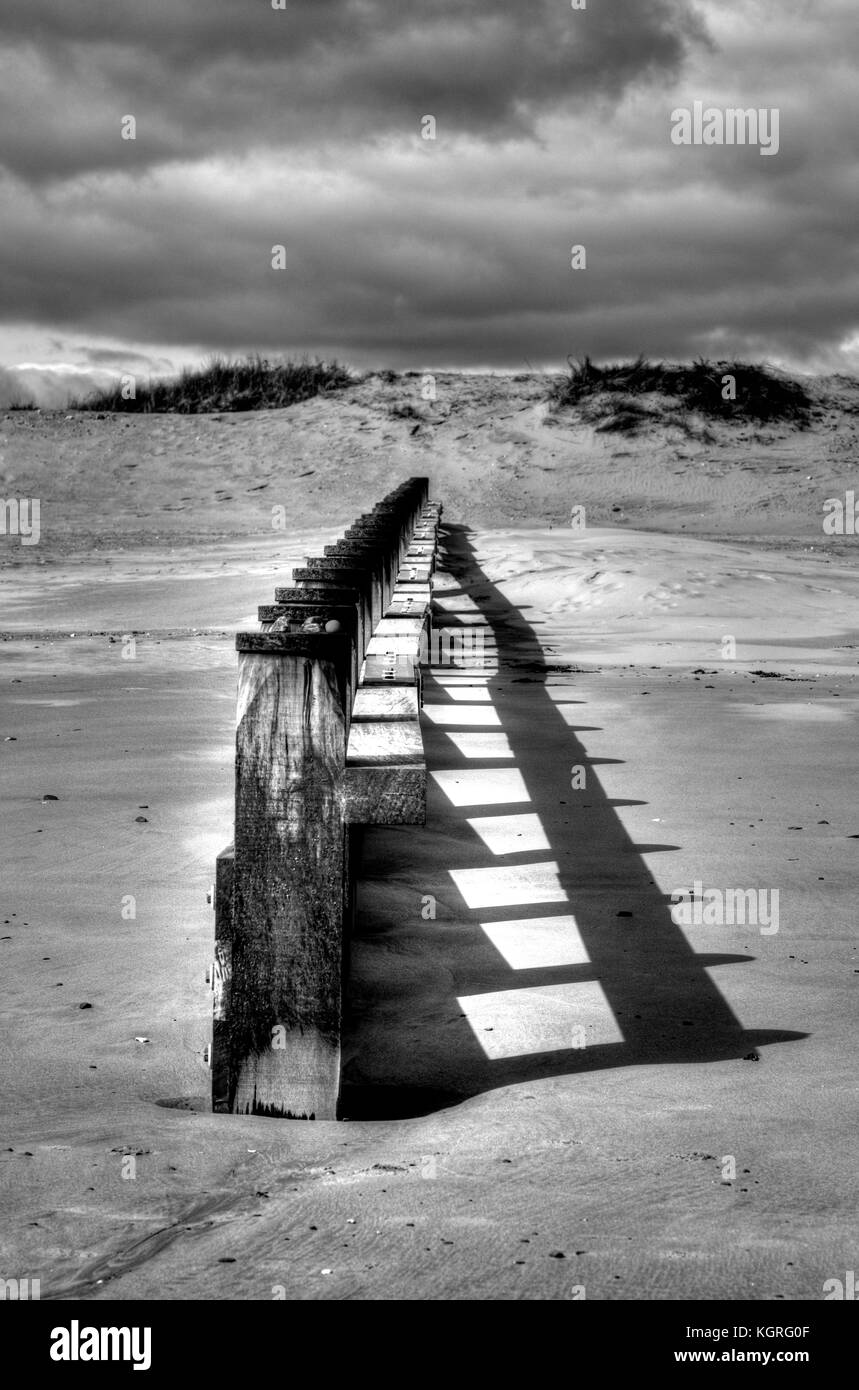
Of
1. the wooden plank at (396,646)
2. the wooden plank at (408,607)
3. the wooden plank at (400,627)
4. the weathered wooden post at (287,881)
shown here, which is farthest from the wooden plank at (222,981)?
the wooden plank at (408,607)

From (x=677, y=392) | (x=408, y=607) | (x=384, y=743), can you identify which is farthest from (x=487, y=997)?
(x=677, y=392)

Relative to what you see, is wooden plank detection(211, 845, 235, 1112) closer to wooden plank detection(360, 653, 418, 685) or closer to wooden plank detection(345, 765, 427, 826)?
wooden plank detection(345, 765, 427, 826)

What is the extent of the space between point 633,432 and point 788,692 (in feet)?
78.7

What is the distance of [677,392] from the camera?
109 ft

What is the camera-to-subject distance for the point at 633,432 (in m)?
31.6

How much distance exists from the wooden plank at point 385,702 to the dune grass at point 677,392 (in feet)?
93.2

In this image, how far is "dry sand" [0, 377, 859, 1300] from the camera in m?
2.45

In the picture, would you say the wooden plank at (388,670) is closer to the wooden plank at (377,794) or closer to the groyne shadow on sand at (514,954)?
the groyne shadow on sand at (514,954)

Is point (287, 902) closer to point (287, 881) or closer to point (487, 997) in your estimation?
point (287, 881)

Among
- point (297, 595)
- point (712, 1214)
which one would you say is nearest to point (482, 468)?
point (297, 595)

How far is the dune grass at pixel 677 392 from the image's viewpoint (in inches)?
1272

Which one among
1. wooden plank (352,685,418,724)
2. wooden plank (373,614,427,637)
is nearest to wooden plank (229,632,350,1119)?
wooden plank (352,685,418,724)
